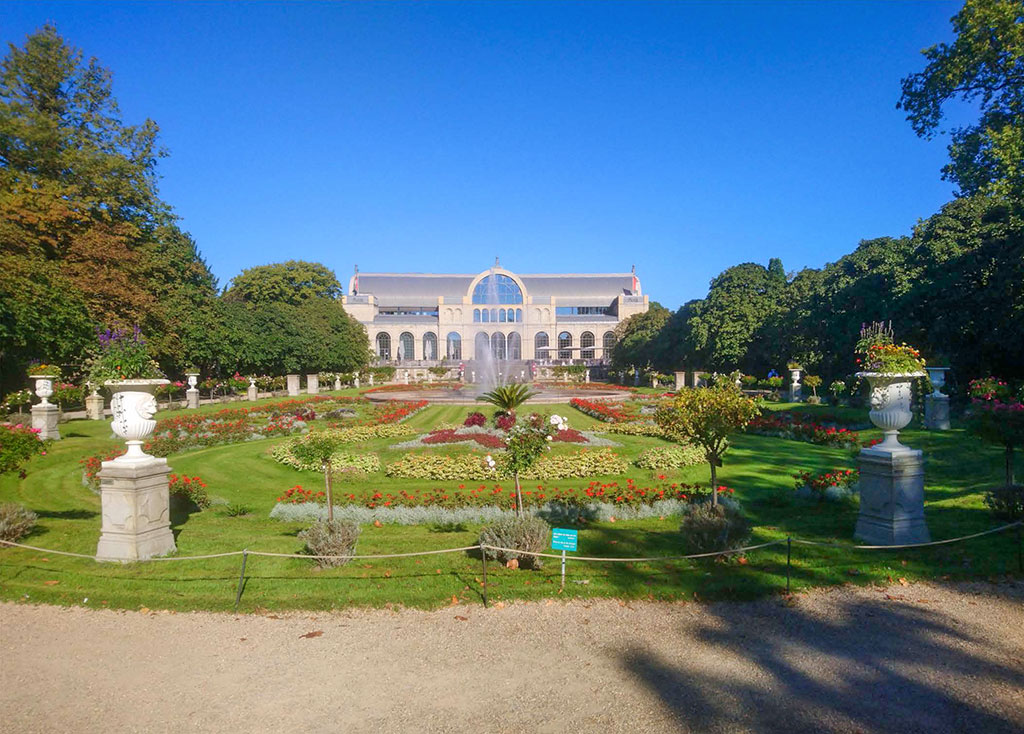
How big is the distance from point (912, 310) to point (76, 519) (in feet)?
90.1

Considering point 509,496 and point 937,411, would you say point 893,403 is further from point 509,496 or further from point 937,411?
point 937,411

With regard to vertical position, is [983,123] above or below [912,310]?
above

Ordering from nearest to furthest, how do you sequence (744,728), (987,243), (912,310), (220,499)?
(744,728), (220,499), (987,243), (912,310)

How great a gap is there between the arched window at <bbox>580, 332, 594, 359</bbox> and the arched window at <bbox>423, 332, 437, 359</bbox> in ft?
64.8

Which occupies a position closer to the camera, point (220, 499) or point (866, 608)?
point (866, 608)

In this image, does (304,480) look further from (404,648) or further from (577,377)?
(577,377)

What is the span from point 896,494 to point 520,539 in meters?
4.63

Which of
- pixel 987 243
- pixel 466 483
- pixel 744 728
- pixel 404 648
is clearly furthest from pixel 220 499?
pixel 987 243

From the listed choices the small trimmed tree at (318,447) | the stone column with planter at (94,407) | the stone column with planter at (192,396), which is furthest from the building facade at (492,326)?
the small trimmed tree at (318,447)

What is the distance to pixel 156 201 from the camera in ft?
104

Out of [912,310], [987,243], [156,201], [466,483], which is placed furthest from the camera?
[156,201]

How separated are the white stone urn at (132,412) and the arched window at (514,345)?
71632 millimetres

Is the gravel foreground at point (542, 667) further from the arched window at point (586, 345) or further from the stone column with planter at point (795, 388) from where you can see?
the arched window at point (586, 345)

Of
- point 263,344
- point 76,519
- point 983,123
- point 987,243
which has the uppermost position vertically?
point 983,123
